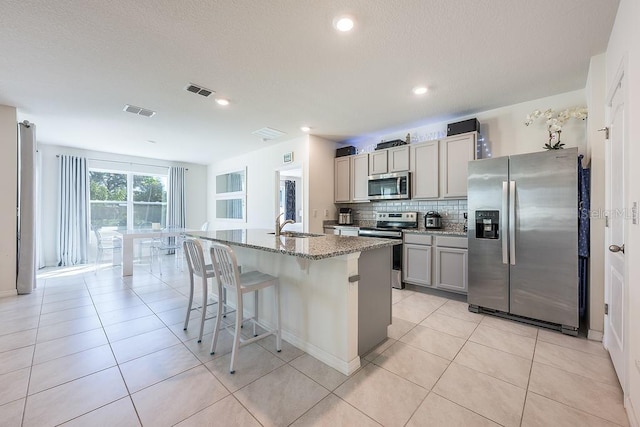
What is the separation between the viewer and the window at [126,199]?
6.04 metres

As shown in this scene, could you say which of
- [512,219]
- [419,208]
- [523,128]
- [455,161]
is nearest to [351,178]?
[419,208]

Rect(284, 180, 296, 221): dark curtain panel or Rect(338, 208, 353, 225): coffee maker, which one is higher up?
Rect(284, 180, 296, 221): dark curtain panel

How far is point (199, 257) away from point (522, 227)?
126 inches

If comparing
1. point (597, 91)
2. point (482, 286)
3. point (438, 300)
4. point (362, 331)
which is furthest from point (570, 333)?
point (597, 91)

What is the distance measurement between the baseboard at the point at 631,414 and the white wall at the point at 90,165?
26.2ft

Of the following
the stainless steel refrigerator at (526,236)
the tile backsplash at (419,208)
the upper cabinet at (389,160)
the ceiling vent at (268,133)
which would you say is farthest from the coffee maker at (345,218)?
the stainless steel refrigerator at (526,236)

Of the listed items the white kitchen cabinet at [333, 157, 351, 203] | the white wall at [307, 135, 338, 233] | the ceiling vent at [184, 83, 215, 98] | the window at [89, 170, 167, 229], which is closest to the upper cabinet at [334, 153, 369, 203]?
the white kitchen cabinet at [333, 157, 351, 203]

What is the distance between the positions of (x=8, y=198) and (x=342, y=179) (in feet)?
15.9

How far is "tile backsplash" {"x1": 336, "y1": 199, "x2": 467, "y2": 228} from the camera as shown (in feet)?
12.8

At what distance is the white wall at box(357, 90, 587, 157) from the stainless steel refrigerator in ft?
2.69

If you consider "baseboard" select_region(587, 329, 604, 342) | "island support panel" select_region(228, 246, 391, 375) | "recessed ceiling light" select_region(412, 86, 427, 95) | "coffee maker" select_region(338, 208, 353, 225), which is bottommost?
"baseboard" select_region(587, 329, 604, 342)

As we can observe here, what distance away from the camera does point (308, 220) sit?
184 inches

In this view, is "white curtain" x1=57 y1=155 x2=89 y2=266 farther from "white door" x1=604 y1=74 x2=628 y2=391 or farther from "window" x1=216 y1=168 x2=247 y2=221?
"white door" x1=604 y1=74 x2=628 y2=391

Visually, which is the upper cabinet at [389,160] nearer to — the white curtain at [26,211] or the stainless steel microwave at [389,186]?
the stainless steel microwave at [389,186]
